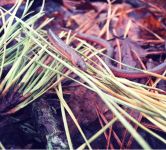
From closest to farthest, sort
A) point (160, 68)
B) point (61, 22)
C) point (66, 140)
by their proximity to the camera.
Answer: point (66, 140), point (160, 68), point (61, 22)

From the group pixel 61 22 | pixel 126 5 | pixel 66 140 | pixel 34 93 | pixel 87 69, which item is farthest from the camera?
pixel 126 5

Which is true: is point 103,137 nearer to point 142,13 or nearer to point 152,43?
point 152,43

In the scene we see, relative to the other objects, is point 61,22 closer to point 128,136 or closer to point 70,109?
point 70,109

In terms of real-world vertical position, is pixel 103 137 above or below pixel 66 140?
below

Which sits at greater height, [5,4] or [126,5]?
[5,4]

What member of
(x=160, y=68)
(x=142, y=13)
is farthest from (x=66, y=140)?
(x=142, y=13)

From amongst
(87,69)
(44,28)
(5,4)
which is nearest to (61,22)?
(44,28)

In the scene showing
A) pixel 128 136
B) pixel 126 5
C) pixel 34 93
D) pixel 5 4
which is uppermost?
pixel 5 4

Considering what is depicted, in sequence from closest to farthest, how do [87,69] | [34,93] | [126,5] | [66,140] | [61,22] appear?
[66,140] → [34,93] → [87,69] → [61,22] → [126,5]

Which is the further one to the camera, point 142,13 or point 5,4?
point 142,13
